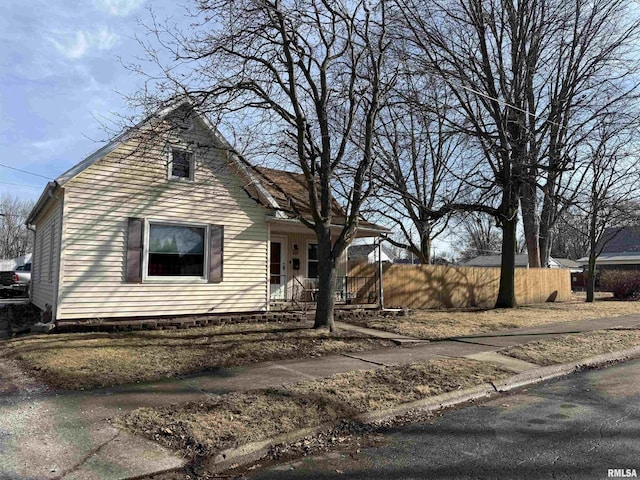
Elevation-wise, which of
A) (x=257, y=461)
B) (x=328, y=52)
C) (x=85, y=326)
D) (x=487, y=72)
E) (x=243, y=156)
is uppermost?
(x=487, y=72)

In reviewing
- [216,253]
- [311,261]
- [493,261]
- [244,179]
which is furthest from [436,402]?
[493,261]

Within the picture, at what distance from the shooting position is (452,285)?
20.1 m

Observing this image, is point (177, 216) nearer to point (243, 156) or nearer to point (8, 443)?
point (243, 156)

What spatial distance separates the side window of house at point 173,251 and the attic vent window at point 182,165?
1.30 meters

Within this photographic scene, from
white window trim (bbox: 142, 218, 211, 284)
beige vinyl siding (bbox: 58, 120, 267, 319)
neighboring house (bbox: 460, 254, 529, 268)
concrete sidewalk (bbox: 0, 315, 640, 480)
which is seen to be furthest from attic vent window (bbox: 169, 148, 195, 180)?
neighboring house (bbox: 460, 254, 529, 268)

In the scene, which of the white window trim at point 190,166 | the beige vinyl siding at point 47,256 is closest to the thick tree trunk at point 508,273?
the white window trim at point 190,166

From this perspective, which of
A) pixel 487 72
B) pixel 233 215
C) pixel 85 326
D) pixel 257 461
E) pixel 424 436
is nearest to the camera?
pixel 257 461

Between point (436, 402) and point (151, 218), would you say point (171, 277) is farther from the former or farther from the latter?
point (436, 402)

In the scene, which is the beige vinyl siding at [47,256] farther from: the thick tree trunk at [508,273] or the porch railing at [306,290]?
the thick tree trunk at [508,273]

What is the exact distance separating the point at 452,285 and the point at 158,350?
14.2 meters

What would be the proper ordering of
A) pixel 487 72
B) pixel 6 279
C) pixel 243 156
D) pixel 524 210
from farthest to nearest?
pixel 6 279 < pixel 524 210 < pixel 487 72 < pixel 243 156

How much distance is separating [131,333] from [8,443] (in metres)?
6.08

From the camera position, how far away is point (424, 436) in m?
5.11

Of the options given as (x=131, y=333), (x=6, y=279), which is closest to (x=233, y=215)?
(x=131, y=333)
